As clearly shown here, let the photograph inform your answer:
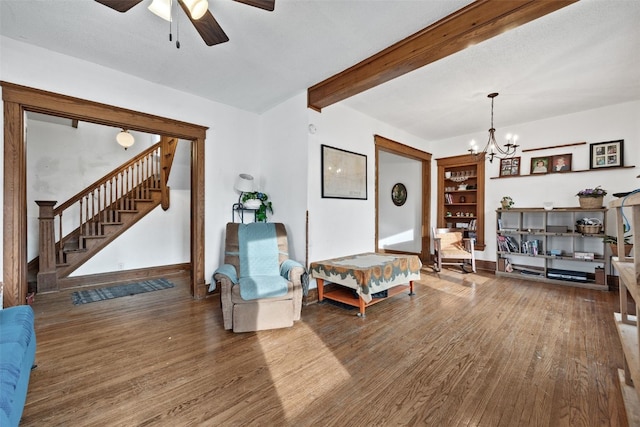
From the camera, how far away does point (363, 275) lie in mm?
2945

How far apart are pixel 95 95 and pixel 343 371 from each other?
3615 mm

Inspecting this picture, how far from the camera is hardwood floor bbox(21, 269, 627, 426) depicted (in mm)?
1562

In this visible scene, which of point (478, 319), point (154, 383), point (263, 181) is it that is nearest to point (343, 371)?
point (154, 383)

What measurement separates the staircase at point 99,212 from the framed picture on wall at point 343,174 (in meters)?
3.16

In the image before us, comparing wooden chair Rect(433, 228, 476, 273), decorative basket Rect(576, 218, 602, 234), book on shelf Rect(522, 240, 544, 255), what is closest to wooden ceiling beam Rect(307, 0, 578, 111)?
wooden chair Rect(433, 228, 476, 273)

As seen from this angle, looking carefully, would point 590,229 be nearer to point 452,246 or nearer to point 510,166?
point 510,166

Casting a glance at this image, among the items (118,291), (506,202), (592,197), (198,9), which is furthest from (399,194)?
(118,291)

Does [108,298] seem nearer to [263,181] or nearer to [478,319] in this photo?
[263,181]

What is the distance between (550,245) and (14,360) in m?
6.38

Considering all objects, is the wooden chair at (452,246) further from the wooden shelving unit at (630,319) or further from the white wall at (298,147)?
the wooden shelving unit at (630,319)

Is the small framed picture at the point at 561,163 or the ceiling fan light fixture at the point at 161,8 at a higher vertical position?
the ceiling fan light fixture at the point at 161,8

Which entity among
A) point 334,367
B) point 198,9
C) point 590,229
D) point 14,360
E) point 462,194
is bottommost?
point 334,367

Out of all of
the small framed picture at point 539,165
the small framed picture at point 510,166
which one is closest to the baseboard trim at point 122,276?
the small framed picture at point 510,166

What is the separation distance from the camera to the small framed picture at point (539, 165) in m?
4.64
